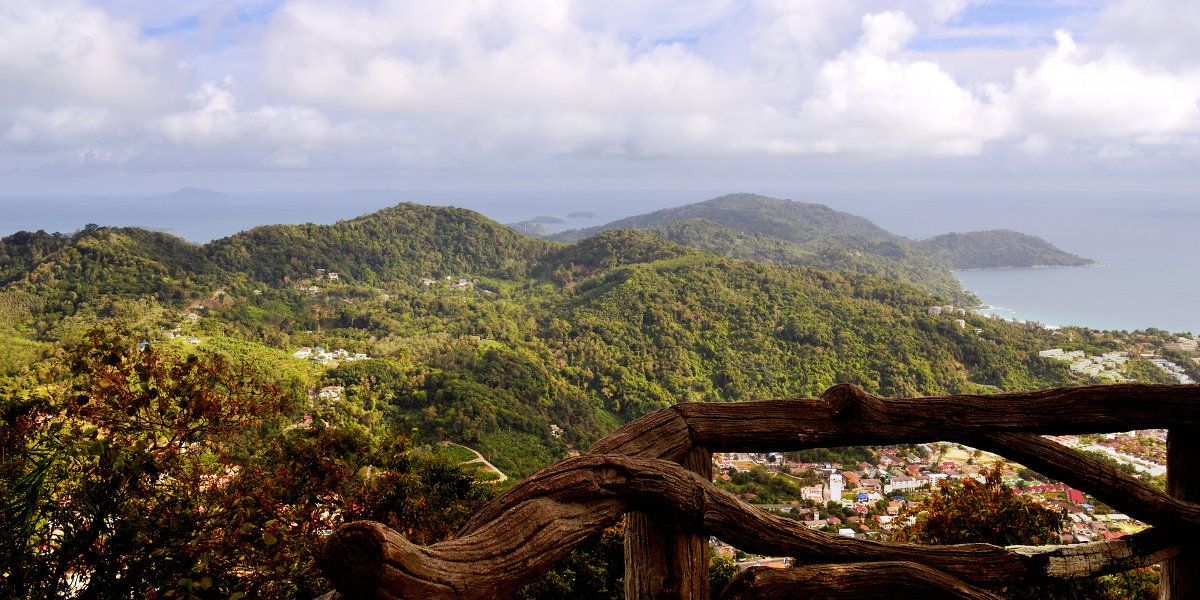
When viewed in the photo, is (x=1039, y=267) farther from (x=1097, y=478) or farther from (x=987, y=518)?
(x=1097, y=478)

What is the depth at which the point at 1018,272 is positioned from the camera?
253ft

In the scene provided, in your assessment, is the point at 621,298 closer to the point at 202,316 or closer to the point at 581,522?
the point at 202,316

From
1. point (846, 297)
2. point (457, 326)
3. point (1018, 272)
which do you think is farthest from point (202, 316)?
point (1018, 272)

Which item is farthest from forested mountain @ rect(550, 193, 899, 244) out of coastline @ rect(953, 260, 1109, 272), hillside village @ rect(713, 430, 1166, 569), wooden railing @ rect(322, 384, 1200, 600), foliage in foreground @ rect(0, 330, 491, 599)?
wooden railing @ rect(322, 384, 1200, 600)

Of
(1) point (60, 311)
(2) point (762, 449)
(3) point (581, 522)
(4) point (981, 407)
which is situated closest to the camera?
(3) point (581, 522)

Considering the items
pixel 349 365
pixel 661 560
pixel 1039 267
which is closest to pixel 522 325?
pixel 349 365

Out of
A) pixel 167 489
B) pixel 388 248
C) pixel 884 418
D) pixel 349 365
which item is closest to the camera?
pixel 884 418

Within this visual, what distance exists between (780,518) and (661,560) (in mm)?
220

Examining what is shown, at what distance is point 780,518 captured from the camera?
3.57 feet

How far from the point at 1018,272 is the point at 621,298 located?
201 feet

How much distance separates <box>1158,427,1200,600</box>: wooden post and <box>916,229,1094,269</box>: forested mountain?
309ft

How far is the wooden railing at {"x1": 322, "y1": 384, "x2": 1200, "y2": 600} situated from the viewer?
0.82 metres

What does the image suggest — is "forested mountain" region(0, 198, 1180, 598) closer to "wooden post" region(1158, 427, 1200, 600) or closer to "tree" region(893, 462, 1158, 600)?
"wooden post" region(1158, 427, 1200, 600)

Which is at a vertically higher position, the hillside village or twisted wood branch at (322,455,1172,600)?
twisted wood branch at (322,455,1172,600)
